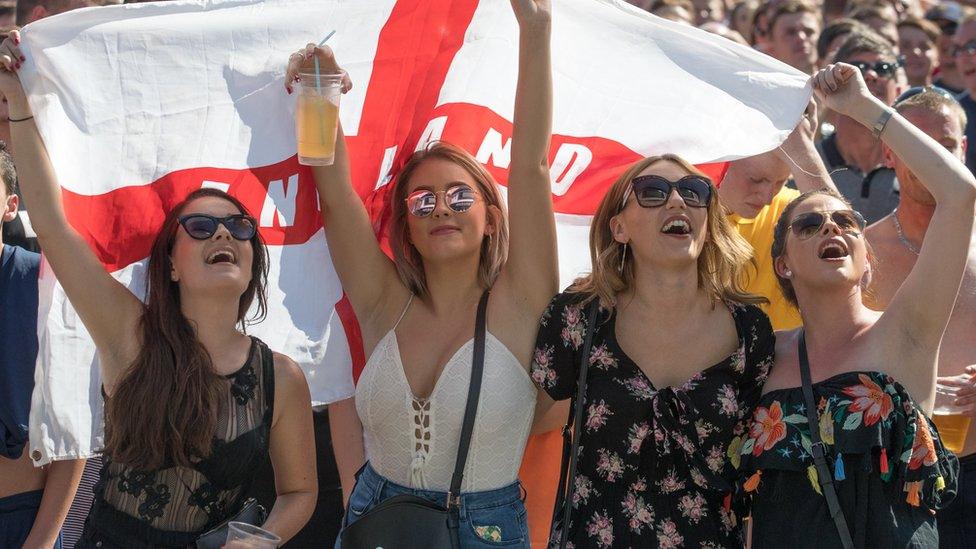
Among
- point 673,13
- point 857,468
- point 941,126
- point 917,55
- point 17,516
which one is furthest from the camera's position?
point 917,55

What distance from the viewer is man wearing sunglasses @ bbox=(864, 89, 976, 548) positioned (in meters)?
3.95

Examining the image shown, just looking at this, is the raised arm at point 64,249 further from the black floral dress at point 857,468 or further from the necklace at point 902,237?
the necklace at point 902,237

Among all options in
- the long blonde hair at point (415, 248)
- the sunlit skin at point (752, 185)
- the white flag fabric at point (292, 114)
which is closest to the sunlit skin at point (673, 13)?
the sunlit skin at point (752, 185)

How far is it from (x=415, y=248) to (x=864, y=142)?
2830 millimetres

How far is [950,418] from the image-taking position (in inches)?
148

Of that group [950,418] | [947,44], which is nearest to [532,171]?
[950,418]

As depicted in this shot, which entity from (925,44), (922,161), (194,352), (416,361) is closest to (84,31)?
(194,352)

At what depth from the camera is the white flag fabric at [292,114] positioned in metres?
3.50

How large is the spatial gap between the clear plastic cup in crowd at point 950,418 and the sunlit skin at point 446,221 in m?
1.43

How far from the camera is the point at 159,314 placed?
339 cm

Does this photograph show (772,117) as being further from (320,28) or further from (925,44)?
(925,44)

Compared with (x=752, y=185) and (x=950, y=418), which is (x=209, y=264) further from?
(x=950, y=418)

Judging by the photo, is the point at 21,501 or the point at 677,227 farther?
the point at 21,501

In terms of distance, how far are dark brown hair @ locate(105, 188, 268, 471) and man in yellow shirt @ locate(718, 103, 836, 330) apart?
186 centimetres
